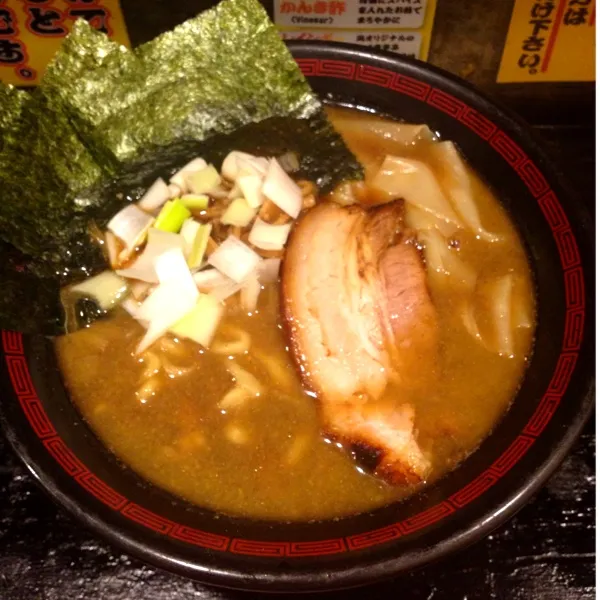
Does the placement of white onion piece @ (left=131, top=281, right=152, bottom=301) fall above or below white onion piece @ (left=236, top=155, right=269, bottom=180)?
below

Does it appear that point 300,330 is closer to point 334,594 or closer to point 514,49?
point 334,594

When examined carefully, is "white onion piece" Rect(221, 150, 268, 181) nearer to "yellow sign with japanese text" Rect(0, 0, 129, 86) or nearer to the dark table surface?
"yellow sign with japanese text" Rect(0, 0, 129, 86)

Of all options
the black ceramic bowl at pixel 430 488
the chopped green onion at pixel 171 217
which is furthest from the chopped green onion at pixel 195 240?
Result: the black ceramic bowl at pixel 430 488

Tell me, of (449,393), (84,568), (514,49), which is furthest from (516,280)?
(84,568)

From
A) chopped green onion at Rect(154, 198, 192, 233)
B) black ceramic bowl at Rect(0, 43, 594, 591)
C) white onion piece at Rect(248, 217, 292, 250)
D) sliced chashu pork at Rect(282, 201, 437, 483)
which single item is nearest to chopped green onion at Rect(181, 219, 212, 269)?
chopped green onion at Rect(154, 198, 192, 233)

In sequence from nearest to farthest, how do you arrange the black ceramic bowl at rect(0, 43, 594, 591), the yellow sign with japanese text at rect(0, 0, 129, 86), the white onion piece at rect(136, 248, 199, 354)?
the black ceramic bowl at rect(0, 43, 594, 591), the white onion piece at rect(136, 248, 199, 354), the yellow sign with japanese text at rect(0, 0, 129, 86)
